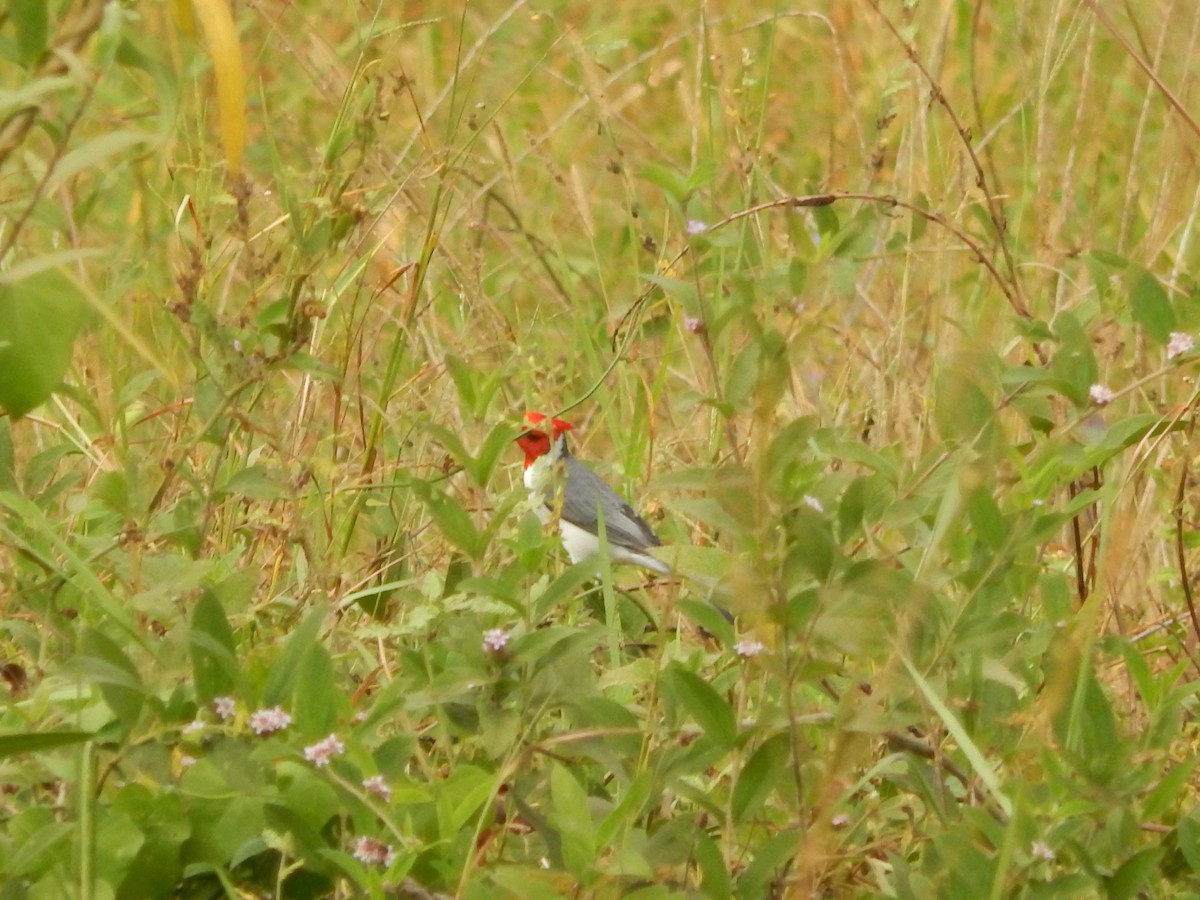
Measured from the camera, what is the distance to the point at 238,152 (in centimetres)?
132

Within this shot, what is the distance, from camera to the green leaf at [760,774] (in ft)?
6.19

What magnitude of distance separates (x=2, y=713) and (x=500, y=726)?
2.02 ft

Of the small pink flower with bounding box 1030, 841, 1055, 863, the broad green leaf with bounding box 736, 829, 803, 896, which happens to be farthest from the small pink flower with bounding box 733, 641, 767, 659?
the small pink flower with bounding box 1030, 841, 1055, 863

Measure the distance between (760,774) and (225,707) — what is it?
567 mm

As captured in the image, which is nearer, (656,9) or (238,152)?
(238,152)

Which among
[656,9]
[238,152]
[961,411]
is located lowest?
[656,9]

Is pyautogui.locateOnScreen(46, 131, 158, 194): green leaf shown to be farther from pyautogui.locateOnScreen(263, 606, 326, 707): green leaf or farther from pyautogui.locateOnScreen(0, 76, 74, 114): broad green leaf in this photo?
pyautogui.locateOnScreen(263, 606, 326, 707): green leaf

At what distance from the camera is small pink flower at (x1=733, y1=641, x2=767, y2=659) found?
187 centimetres

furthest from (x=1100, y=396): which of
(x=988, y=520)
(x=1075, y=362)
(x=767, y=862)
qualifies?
(x=767, y=862)

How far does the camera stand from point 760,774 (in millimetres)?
1890

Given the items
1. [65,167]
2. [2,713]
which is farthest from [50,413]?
[65,167]

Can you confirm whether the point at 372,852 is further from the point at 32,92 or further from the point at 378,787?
the point at 32,92

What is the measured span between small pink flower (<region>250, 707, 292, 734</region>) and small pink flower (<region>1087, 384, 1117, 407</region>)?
104 centimetres

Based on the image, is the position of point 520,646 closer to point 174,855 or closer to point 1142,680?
point 174,855
